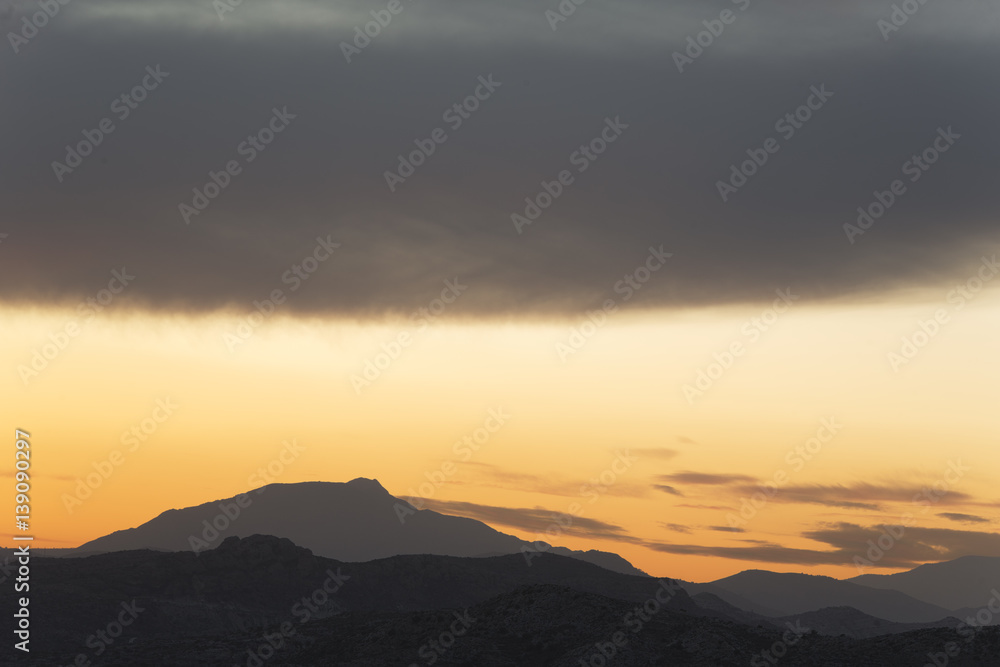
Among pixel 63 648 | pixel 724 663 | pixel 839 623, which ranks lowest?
pixel 63 648

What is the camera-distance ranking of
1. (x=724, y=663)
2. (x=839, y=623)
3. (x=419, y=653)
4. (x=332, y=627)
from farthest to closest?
(x=839, y=623)
(x=332, y=627)
(x=419, y=653)
(x=724, y=663)

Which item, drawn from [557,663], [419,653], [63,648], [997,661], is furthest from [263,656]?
[997,661]

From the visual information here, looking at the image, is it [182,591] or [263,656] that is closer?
[263,656]

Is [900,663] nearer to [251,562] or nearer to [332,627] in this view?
[332,627]

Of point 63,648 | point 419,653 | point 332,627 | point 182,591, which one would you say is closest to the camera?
point 419,653

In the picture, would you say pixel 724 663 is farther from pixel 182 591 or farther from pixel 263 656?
pixel 182 591

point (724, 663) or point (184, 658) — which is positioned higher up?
point (724, 663)

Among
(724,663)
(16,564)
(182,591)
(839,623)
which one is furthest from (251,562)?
(839,623)
